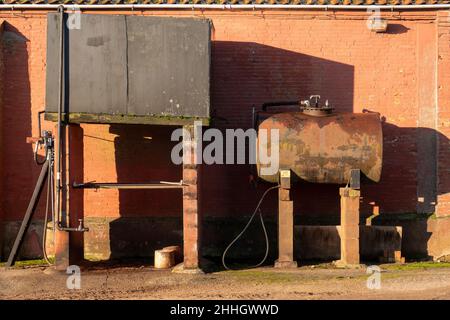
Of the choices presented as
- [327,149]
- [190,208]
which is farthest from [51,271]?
[327,149]

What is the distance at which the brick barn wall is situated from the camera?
1268 cm

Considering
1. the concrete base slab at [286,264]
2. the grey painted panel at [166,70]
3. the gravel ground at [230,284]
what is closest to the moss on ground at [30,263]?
the gravel ground at [230,284]

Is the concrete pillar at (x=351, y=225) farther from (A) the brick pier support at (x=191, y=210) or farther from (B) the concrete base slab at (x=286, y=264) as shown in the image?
(A) the brick pier support at (x=191, y=210)

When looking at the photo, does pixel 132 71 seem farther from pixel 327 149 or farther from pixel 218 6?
pixel 327 149

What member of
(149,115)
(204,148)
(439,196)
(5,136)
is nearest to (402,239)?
(439,196)

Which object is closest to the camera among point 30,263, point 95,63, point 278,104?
point 95,63

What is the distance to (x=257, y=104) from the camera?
12758 millimetres

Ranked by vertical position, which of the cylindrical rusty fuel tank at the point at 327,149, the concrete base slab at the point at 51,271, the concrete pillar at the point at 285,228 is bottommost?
the concrete base slab at the point at 51,271

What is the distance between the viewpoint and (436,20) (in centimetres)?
1264

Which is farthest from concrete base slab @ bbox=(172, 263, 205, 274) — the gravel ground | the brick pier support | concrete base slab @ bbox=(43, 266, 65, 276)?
concrete base slab @ bbox=(43, 266, 65, 276)

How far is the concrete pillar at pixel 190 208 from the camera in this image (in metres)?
11.1

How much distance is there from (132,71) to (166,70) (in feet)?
1.80

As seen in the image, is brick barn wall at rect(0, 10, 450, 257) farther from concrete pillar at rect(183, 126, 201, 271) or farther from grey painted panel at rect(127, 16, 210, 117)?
grey painted panel at rect(127, 16, 210, 117)

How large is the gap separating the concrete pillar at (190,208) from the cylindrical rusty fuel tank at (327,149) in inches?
48.0
